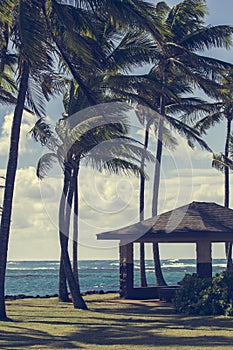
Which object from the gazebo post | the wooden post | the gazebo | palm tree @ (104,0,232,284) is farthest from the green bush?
palm tree @ (104,0,232,284)

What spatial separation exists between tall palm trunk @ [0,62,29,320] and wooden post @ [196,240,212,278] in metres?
8.54

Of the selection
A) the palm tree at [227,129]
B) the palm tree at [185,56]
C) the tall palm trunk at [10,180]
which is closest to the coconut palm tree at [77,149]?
the tall palm trunk at [10,180]

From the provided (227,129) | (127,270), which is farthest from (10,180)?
(227,129)

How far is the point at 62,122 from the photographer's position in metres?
28.6

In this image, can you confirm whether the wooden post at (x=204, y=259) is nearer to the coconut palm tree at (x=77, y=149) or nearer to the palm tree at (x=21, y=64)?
the coconut palm tree at (x=77, y=149)

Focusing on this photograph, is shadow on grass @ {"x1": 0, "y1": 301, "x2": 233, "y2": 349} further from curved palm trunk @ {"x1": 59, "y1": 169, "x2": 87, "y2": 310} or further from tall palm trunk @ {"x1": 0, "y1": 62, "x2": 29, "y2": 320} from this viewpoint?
tall palm trunk @ {"x1": 0, "y1": 62, "x2": 29, "y2": 320}

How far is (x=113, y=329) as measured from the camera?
70.6ft

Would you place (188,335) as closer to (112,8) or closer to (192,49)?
(112,8)

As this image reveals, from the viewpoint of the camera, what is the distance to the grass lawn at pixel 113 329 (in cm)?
1818

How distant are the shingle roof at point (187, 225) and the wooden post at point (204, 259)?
0.57 m

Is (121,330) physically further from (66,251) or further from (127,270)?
(127,270)

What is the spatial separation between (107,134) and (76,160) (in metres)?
1.87

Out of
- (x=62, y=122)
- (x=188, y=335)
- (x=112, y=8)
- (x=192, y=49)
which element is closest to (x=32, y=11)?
(x=112, y=8)

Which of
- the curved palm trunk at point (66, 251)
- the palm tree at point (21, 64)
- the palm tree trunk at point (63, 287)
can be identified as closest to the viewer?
the palm tree at point (21, 64)
